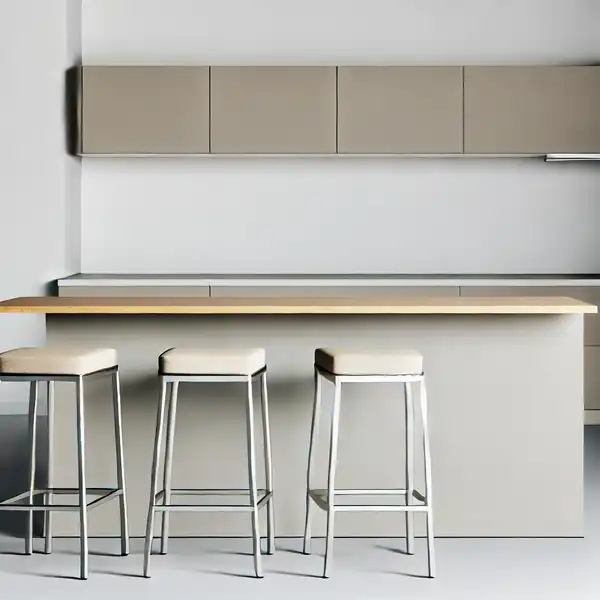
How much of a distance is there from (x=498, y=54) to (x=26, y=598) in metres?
5.02

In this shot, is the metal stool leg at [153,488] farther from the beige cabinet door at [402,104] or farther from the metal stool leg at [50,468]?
the beige cabinet door at [402,104]

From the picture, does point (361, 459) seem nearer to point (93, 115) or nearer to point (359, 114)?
point (359, 114)

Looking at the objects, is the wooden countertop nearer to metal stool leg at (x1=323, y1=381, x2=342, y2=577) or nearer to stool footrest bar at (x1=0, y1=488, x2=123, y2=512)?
metal stool leg at (x1=323, y1=381, x2=342, y2=577)

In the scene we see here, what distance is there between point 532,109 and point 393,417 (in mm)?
3204

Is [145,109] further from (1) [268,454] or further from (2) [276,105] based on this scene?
(1) [268,454]

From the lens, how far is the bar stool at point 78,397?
3.63 m

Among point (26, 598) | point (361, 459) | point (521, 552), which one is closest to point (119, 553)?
point (26, 598)

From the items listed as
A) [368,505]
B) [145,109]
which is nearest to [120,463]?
[368,505]

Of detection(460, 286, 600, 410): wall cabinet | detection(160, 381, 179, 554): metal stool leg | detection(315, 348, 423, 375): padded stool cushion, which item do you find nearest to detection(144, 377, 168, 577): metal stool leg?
detection(160, 381, 179, 554): metal stool leg

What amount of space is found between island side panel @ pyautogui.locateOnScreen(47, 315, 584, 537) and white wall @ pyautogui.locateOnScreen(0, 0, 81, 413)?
2.49 m

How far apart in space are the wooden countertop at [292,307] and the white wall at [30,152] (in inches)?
99.5

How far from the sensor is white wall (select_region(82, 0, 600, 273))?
23.0 ft

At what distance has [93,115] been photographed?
6652 millimetres

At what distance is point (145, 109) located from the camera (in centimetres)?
666
